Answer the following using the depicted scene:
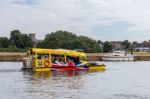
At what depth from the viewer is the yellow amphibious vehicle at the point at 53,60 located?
67.9 metres

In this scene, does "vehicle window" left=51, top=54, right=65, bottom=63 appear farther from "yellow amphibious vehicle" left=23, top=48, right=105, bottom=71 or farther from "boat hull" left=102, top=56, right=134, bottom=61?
"boat hull" left=102, top=56, right=134, bottom=61

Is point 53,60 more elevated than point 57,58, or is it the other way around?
point 57,58

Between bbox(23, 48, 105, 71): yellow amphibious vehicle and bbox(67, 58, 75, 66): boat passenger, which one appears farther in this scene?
bbox(67, 58, 75, 66): boat passenger

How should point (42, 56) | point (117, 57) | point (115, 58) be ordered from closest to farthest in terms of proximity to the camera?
1. point (42, 56)
2. point (115, 58)
3. point (117, 57)

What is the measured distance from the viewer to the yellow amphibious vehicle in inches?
2675

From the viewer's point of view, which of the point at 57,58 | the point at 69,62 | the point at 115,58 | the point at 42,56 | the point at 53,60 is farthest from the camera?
the point at 115,58

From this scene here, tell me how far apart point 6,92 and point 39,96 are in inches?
142

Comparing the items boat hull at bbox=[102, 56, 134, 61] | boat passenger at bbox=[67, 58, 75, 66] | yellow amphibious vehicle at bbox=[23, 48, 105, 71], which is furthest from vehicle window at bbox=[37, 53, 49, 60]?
boat hull at bbox=[102, 56, 134, 61]

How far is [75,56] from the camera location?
236 feet

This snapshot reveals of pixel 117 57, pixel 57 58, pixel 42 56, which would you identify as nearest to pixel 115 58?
pixel 117 57

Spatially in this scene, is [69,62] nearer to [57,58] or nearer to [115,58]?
[57,58]

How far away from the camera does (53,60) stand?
228ft

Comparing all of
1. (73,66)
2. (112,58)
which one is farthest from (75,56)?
(112,58)

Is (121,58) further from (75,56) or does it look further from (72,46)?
(75,56)
